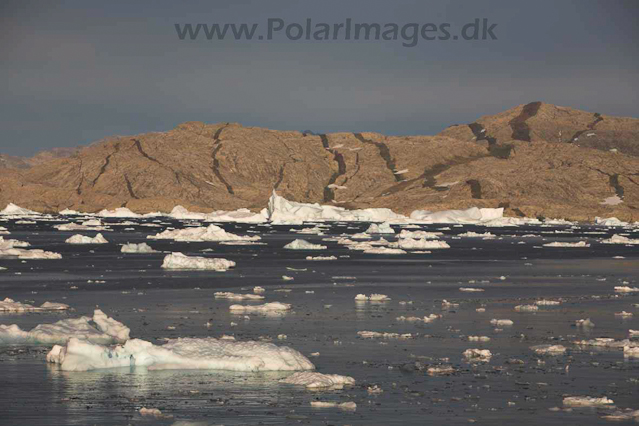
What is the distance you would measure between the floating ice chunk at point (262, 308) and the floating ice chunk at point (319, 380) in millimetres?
13520

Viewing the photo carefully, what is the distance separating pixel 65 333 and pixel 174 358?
562cm

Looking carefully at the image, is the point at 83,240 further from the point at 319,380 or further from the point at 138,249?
the point at 319,380

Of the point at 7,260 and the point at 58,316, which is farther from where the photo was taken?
the point at 7,260

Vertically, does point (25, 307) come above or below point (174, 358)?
above

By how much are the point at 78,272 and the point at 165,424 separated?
40068 mm

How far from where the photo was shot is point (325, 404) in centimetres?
2084

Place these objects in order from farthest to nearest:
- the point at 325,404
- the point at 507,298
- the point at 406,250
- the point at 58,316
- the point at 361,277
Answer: the point at 406,250, the point at 361,277, the point at 507,298, the point at 58,316, the point at 325,404

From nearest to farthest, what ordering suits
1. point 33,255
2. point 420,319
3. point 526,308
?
point 420,319 → point 526,308 → point 33,255

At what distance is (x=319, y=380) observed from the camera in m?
23.0

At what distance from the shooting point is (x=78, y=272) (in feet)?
189

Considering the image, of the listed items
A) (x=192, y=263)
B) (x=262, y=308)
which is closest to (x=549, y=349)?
(x=262, y=308)

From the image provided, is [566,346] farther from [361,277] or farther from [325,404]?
[361,277]

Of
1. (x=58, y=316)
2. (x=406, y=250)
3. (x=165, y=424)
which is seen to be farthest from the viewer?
(x=406, y=250)

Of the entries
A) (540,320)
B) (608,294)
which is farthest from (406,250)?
(540,320)
